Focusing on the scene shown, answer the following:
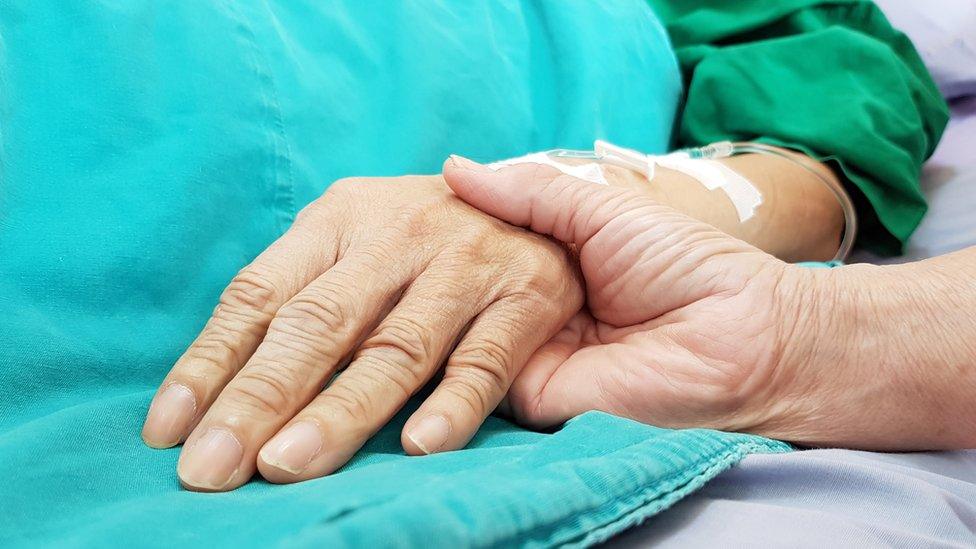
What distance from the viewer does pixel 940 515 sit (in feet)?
1.57

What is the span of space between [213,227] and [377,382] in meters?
0.23

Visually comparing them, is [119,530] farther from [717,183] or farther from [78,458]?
[717,183]

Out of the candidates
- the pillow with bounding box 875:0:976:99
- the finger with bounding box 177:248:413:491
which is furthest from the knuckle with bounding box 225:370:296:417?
the pillow with bounding box 875:0:976:99

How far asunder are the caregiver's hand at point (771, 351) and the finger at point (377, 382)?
88 mm

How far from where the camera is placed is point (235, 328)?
0.57m

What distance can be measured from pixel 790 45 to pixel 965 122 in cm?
37

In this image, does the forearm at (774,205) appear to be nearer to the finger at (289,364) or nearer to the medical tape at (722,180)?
the medical tape at (722,180)

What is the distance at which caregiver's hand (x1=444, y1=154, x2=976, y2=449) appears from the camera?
0.58 meters

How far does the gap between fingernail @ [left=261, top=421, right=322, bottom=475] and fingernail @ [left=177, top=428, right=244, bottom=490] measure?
19 millimetres

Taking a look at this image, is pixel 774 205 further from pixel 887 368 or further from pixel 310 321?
pixel 310 321

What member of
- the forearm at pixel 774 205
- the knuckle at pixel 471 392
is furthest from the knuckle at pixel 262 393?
the forearm at pixel 774 205

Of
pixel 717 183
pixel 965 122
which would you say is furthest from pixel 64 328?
pixel 965 122

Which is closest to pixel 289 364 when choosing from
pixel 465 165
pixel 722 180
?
pixel 465 165

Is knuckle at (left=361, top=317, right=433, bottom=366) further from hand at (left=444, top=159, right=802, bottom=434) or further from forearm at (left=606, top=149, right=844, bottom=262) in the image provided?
forearm at (left=606, top=149, right=844, bottom=262)
